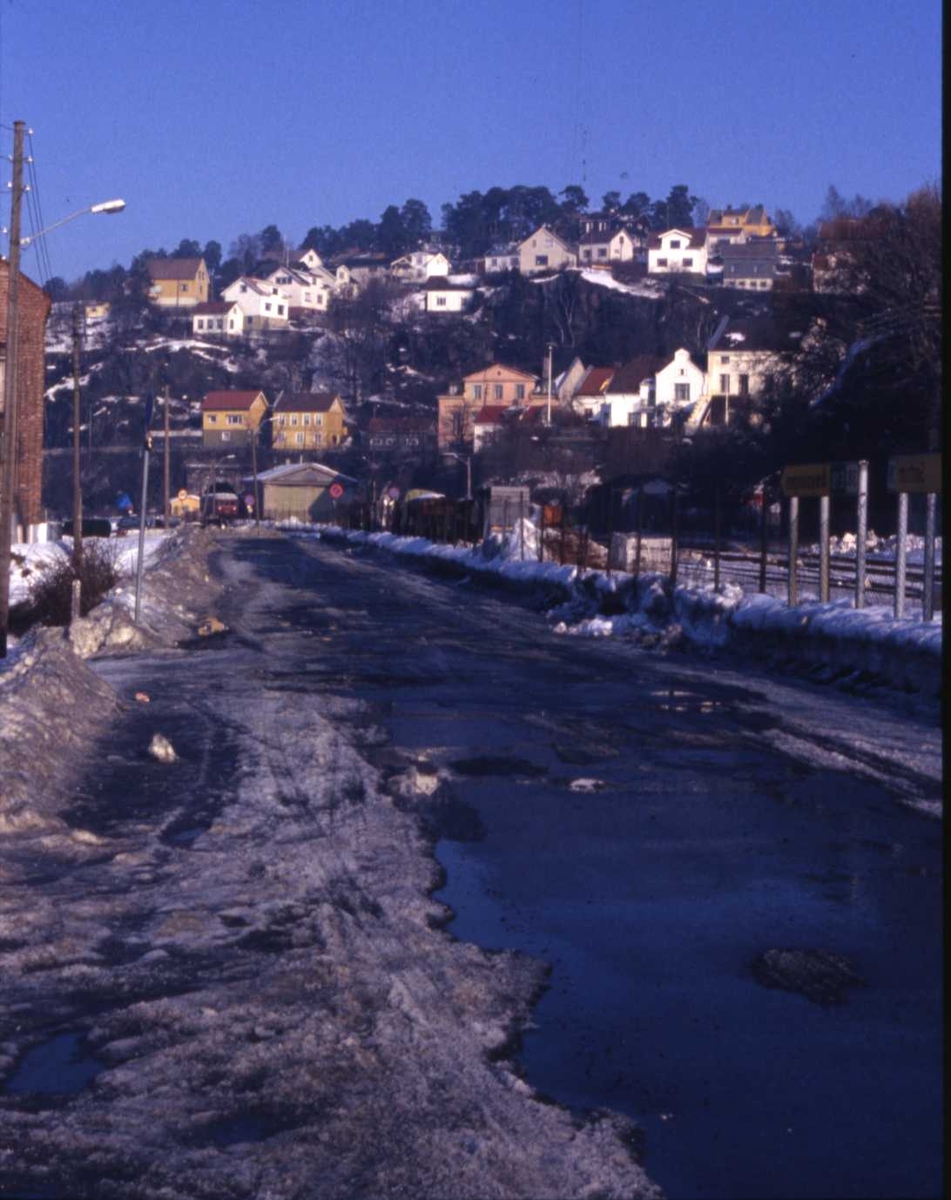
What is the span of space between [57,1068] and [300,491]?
129 metres

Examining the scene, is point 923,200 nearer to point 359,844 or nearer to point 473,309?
point 359,844

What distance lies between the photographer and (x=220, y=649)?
21703 millimetres

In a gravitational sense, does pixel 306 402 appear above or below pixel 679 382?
above

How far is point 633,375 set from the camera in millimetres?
121250

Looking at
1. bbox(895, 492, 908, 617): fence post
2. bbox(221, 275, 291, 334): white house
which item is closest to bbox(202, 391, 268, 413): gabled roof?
bbox(221, 275, 291, 334): white house

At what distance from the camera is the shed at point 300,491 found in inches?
5138

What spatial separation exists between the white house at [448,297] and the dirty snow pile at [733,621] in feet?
495

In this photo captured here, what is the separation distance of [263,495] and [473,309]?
58232 mm

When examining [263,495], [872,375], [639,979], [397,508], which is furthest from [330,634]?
[263,495]

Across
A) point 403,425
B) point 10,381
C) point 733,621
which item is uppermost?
point 403,425

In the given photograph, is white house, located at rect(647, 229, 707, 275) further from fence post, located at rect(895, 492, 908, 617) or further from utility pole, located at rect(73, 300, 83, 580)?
fence post, located at rect(895, 492, 908, 617)

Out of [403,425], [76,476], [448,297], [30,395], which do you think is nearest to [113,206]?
[76,476]

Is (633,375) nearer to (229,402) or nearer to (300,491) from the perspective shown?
(300,491)

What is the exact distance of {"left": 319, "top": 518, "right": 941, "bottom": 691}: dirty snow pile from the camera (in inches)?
645
